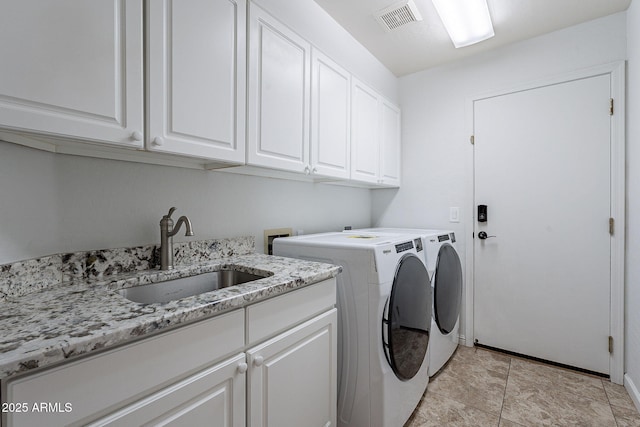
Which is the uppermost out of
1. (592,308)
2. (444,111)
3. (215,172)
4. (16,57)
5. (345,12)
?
(345,12)

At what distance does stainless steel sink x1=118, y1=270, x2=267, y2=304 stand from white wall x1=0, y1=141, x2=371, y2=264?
233mm

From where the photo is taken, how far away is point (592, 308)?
80.9 inches

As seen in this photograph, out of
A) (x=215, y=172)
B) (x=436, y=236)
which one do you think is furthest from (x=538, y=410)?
(x=215, y=172)

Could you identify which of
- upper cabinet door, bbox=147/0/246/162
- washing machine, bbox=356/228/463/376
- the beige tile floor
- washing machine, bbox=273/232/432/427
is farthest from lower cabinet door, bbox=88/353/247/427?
washing machine, bbox=356/228/463/376

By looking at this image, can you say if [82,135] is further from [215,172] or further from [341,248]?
[341,248]

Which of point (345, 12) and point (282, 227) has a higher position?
point (345, 12)

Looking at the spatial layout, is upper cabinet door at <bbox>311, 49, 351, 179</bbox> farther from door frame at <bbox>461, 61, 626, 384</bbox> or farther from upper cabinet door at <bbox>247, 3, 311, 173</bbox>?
door frame at <bbox>461, 61, 626, 384</bbox>

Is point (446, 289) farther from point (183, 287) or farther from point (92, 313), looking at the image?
point (92, 313)

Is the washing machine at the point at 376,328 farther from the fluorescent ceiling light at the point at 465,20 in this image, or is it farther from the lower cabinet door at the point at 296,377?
the fluorescent ceiling light at the point at 465,20

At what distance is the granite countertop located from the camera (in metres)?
0.57

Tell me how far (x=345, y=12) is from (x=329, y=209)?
144 centimetres

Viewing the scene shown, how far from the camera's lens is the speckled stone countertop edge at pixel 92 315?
57 cm

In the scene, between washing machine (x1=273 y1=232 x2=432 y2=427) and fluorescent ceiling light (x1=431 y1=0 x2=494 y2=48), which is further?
Result: fluorescent ceiling light (x1=431 y1=0 x2=494 y2=48)

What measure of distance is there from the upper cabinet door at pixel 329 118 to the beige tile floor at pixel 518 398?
1584mm
